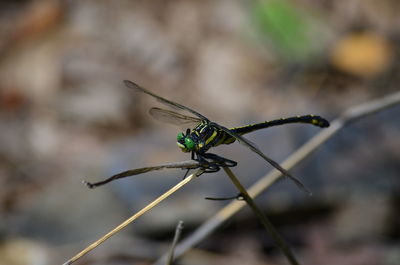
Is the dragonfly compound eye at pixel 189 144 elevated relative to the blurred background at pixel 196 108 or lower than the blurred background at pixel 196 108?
lower

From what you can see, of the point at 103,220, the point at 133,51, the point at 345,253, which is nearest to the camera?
the point at 345,253

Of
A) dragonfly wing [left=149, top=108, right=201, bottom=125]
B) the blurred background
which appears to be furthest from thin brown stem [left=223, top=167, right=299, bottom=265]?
the blurred background

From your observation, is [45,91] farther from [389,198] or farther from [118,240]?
[389,198]

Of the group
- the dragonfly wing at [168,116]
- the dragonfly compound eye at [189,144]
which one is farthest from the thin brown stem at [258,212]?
the dragonfly wing at [168,116]

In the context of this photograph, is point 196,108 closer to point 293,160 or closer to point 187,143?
point 293,160

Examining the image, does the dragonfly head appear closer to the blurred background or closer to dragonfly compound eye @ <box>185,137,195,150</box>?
dragonfly compound eye @ <box>185,137,195,150</box>

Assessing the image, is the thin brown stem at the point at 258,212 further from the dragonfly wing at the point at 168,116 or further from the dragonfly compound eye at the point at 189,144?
the dragonfly wing at the point at 168,116

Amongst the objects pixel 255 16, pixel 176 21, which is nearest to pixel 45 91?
pixel 176 21

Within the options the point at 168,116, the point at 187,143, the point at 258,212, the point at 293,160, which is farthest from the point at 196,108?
the point at 258,212
